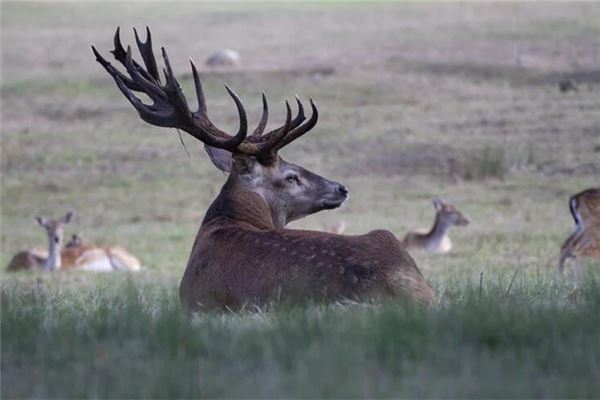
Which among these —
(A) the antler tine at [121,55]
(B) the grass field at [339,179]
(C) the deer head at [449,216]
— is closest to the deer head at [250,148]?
(A) the antler tine at [121,55]

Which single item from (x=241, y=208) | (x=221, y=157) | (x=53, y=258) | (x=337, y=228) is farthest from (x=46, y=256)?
(x=241, y=208)

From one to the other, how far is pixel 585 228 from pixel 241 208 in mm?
8606

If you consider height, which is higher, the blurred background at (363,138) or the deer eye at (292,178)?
the blurred background at (363,138)

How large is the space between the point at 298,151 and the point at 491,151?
4.69 metres

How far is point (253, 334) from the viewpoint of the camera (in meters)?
5.33

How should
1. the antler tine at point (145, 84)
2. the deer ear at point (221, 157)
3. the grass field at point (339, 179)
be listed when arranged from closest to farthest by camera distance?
the grass field at point (339, 179)
the antler tine at point (145, 84)
the deer ear at point (221, 157)

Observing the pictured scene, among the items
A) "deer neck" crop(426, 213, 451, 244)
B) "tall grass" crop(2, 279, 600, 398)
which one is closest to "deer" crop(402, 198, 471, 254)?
"deer neck" crop(426, 213, 451, 244)

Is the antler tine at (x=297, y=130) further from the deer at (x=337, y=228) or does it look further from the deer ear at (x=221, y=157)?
the deer at (x=337, y=228)

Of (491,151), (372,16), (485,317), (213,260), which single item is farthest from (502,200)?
(372,16)

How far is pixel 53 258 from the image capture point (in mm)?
20203

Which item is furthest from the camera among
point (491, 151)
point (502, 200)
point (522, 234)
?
point (491, 151)

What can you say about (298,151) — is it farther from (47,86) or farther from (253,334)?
(253,334)

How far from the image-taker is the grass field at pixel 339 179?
4742 millimetres

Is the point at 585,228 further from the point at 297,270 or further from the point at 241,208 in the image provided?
the point at 297,270
